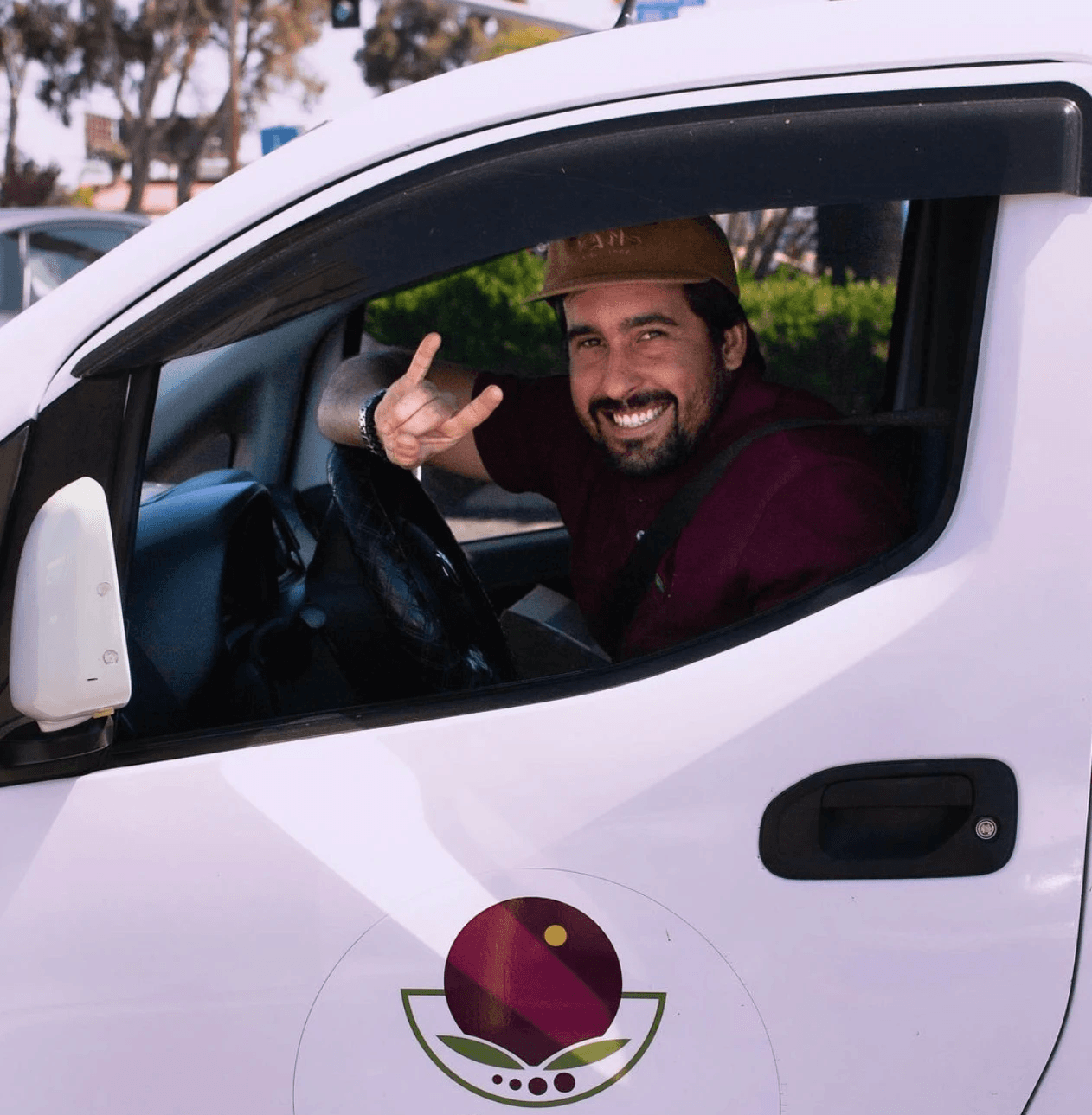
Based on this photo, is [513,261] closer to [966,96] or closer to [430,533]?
[430,533]

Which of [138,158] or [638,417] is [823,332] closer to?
[638,417]

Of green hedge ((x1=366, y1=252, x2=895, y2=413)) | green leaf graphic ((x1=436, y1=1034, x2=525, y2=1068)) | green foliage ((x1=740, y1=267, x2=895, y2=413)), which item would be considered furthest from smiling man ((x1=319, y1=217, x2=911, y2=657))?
green foliage ((x1=740, y1=267, x2=895, y2=413))

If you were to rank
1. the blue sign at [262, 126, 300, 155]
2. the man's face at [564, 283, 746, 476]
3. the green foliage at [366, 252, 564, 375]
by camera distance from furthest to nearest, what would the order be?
the blue sign at [262, 126, 300, 155]
the green foliage at [366, 252, 564, 375]
the man's face at [564, 283, 746, 476]

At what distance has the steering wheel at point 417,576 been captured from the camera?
5.65 ft

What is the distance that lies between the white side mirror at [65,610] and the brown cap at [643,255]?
85 cm

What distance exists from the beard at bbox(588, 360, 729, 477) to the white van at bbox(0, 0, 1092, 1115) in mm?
678

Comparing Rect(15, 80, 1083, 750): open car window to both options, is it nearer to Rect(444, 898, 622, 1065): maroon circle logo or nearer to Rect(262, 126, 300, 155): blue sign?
Rect(444, 898, 622, 1065): maroon circle logo

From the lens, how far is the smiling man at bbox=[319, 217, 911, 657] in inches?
60.1

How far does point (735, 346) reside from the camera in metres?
2.08

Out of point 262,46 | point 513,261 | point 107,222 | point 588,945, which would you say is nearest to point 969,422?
point 588,945

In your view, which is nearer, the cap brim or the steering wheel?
the steering wheel

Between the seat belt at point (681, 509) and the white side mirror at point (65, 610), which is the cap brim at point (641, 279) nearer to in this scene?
the seat belt at point (681, 509)

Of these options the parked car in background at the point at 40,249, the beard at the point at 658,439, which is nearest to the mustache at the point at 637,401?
the beard at the point at 658,439

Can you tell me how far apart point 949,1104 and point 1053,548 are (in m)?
0.55
